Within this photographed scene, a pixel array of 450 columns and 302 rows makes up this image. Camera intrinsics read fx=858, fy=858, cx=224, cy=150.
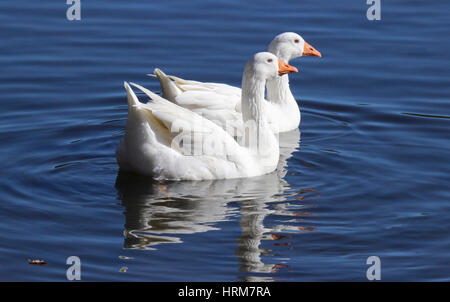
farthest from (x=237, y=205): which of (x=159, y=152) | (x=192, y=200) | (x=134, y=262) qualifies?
(x=134, y=262)

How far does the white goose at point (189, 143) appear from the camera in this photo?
11.0 metres

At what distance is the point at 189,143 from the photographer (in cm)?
1113

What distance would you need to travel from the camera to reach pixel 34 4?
18828 mm

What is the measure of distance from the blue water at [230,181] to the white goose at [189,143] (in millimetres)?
262

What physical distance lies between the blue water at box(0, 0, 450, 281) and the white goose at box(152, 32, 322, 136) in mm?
419

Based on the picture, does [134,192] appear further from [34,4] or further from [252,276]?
[34,4]

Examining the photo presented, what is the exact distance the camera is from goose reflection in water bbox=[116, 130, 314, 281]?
9.72m

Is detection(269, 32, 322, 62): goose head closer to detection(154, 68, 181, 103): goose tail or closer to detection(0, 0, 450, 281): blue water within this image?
detection(0, 0, 450, 281): blue water

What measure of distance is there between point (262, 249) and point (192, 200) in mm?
1561

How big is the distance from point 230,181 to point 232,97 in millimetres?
2219

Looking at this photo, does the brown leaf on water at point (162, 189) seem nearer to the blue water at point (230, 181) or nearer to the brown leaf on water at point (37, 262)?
the blue water at point (230, 181)

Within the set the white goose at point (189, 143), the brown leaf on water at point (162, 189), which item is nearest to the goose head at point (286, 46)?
the white goose at point (189, 143)

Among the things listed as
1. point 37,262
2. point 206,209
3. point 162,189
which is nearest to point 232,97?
point 162,189

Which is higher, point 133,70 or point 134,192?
point 133,70
